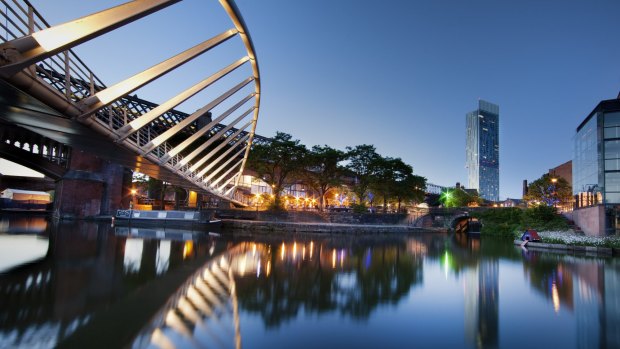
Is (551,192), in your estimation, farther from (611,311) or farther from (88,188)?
(88,188)

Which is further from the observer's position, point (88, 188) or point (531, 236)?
point (88, 188)

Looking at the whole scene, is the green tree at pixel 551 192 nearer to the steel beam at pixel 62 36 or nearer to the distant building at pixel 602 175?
the distant building at pixel 602 175

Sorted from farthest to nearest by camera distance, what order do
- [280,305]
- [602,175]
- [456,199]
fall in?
[456,199] → [602,175] → [280,305]

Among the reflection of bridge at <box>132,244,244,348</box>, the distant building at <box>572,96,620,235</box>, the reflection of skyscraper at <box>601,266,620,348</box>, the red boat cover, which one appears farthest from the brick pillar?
the distant building at <box>572,96,620,235</box>

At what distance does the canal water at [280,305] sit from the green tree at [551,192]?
48893 millimetres

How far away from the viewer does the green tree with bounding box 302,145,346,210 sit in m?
54.6

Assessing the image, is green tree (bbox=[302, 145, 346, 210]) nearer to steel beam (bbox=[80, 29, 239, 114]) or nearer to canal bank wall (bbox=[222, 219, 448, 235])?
canal bank wall (bbox=[222, 219, 448, 235])

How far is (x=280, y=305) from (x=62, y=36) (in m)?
7.65

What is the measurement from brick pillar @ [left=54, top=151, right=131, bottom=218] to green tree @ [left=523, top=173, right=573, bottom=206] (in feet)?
204

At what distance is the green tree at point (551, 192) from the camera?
5750cm

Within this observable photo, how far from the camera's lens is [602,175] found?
36.4m

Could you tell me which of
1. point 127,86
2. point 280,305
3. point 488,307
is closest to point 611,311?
point 488,307

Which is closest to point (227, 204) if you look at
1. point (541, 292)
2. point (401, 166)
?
point (401, 166)

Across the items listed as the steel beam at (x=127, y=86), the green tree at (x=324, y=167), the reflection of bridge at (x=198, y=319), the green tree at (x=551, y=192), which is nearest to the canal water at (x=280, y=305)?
the reflection of bridge at (x=198, y=319)
